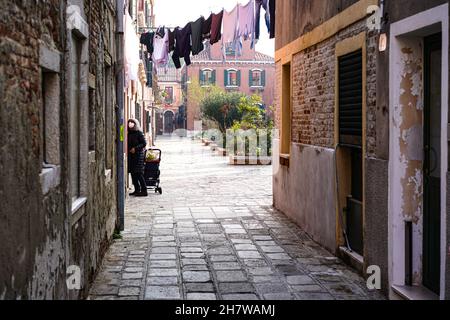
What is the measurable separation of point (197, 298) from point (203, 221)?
5.40 metres

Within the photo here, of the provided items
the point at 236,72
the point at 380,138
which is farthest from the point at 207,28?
the point at 236,72

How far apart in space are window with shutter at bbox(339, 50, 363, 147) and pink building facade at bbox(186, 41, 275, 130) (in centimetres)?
6267

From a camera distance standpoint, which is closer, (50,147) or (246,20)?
(50,147)

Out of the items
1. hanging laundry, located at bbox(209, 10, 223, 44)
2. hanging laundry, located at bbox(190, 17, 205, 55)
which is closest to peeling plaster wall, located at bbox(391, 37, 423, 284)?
hanging laundry, located at bbox(209, 10, 223, 44)

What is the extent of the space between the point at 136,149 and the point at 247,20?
15.4ft

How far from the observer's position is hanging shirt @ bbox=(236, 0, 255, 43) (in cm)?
1720

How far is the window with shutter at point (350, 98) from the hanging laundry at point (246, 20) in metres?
8.57

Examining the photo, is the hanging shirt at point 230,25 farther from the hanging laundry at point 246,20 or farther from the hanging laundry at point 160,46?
Result: the hanging laundry at point 160,46

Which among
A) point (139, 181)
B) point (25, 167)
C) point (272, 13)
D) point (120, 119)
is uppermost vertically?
point (272, 13)

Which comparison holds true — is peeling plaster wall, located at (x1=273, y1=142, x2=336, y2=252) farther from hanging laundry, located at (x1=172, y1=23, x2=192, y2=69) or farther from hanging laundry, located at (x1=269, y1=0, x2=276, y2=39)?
hanging laundry, located at (x1=172, y1=23, x2=192, y2=69)

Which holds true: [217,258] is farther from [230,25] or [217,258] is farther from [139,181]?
[230,25]

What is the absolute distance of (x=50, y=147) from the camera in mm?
5402

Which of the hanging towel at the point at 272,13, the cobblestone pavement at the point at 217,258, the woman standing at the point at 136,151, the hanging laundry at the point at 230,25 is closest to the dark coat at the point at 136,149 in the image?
the woman standing at the point at 136,151

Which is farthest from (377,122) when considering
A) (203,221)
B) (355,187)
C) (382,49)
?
(203,221)
